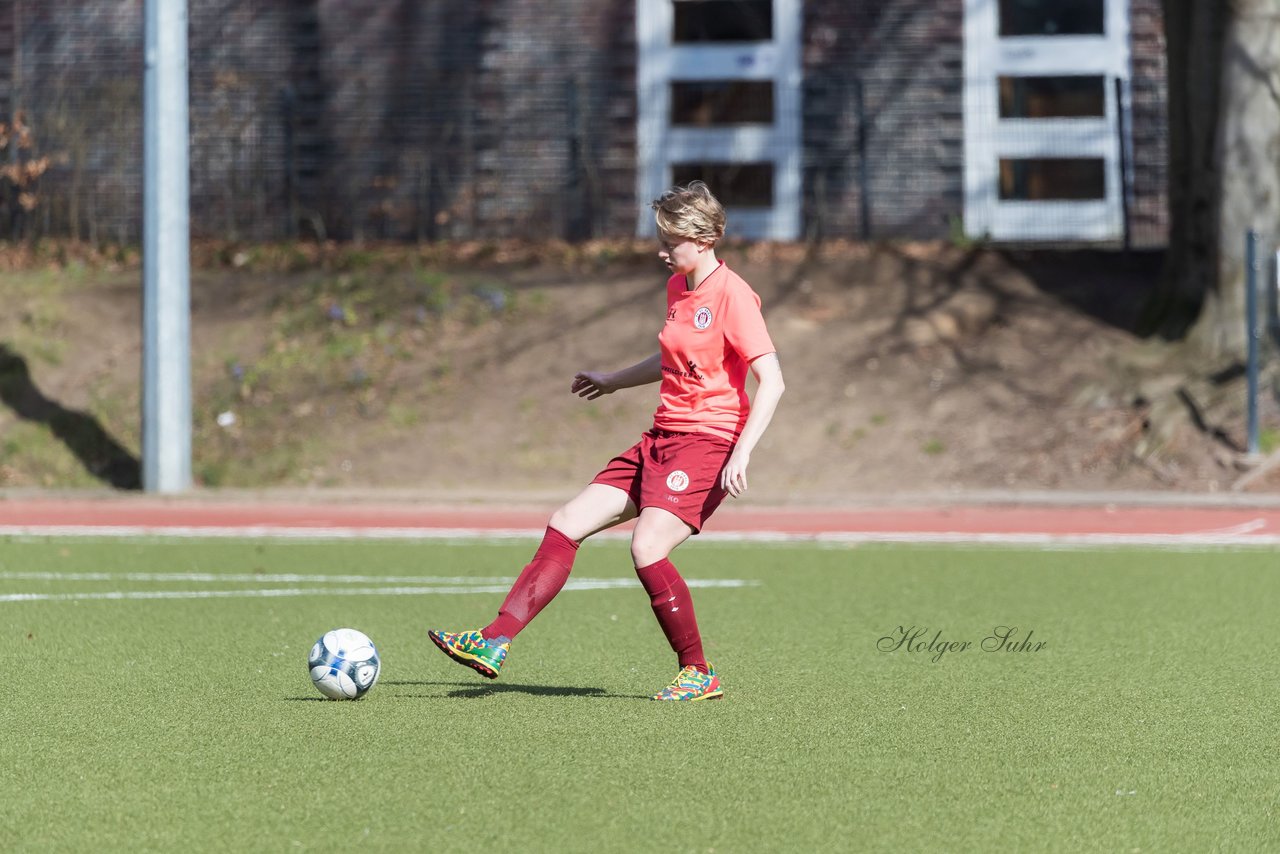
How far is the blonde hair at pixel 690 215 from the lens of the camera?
21.0ft

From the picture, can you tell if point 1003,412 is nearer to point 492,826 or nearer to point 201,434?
point 201,434

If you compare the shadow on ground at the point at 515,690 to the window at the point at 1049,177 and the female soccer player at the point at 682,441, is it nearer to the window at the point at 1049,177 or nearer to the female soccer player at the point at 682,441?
the female soccer player at the point at 682,441

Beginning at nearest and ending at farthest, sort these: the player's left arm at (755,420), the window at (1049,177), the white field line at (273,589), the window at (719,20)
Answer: the player's left arm at (755,420)
the white field line at (273,589)
the window at (1049,177)
the window at (719,20)

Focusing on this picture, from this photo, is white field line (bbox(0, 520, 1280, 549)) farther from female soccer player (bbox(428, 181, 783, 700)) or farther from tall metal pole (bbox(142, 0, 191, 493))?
female soccer player (bbox(428, 181, 783, 700))

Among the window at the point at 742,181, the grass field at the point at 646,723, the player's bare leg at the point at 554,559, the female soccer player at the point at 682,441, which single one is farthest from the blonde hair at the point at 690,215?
the window at the point at 742,181

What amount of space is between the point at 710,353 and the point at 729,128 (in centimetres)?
2182

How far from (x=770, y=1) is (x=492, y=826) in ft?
81.5

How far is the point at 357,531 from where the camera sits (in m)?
14.1

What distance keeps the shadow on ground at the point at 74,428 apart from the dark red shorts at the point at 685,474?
41.6 feet

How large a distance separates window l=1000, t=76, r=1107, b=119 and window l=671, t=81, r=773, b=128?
11.8 ft

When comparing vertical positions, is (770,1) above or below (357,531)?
above

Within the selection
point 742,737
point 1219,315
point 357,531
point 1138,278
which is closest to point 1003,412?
point 1219,315

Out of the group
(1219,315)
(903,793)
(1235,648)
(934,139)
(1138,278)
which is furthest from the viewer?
(934,139)

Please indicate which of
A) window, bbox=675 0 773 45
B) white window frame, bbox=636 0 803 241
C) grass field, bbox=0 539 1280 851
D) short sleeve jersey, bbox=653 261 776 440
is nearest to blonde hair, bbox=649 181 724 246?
short sleeve jersey, bbox=653 261 776 440
